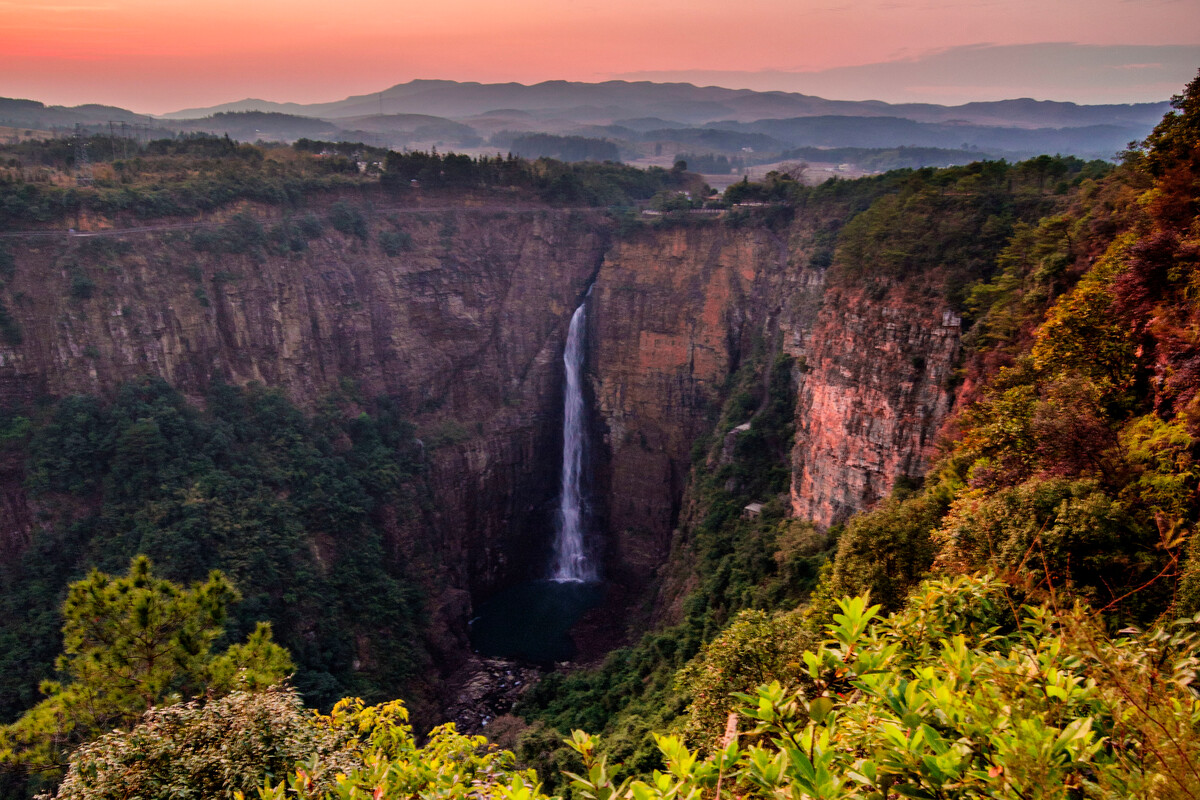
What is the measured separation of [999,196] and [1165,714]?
2265 centimetres

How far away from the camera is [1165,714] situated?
11.0ft

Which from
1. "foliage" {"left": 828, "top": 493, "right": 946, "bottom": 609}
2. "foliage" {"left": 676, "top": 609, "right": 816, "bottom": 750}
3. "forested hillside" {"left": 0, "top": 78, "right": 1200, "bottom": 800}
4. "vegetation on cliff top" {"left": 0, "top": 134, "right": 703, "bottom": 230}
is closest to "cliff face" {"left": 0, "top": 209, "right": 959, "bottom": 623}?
"forested hillside" {"left": 0, "top": 78, "right": 1200, "bottom": 800}

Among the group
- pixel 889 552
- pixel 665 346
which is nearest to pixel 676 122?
pixel 665 346

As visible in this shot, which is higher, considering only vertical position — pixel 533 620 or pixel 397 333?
pixel 397 333

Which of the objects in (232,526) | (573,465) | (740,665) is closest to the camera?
(740,665)

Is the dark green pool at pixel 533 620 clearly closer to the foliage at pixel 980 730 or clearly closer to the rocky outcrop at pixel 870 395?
the rocky outcrop at pixel 870 395

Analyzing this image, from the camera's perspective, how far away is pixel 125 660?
1085cm

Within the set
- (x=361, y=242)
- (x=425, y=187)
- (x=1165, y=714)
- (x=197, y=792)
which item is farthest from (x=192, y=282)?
(x=1165, y=714)

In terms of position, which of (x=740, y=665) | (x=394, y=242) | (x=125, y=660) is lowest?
(x=125, y=660)

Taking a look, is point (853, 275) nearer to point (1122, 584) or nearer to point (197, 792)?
point (1122, 584)

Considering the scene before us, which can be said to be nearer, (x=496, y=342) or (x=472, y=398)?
(x=472, y=398)

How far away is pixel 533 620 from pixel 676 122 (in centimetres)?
15921

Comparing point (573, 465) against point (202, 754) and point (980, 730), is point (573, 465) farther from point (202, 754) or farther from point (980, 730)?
point (980, 730)

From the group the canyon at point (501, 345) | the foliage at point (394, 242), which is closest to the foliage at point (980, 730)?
the canyon at point (501, 345)
